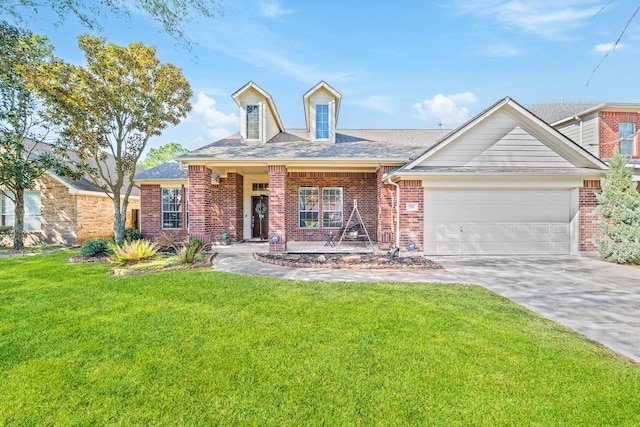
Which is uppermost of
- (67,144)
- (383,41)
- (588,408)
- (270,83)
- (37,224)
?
(383,41)

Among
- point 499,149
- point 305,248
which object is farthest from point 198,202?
point 499,149

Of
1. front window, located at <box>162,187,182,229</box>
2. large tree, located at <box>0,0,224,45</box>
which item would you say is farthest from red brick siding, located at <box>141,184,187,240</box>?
large tree, located at <box>0,0,224,45</box>

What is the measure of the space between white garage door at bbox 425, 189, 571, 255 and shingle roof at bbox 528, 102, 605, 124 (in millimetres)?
6934

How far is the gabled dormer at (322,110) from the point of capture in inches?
463

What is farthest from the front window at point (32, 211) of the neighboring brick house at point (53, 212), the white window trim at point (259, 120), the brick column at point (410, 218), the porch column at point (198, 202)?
the brick column at point (410, 218)

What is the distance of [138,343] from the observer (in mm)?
3430

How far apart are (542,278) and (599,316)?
248 centimetres

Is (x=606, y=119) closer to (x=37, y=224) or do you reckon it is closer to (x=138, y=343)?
(x=138, y=343)

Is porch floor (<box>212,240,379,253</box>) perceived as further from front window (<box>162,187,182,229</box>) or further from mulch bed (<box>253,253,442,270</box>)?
front window (<box>162,187,182,229</box>)

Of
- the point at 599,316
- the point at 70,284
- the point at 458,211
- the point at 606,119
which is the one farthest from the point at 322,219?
the point at 606,119

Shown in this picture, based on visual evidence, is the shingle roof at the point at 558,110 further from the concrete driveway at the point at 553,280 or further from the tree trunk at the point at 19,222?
the tree trunk at the point at 19,222

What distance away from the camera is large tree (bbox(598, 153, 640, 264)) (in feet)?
26.7

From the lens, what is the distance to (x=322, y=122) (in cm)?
1208

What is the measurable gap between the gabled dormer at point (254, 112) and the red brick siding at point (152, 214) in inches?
177
